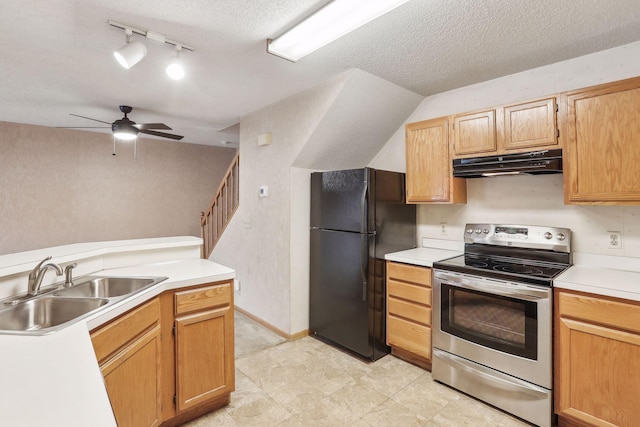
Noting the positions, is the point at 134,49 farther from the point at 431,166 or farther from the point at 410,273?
the point at 410,273

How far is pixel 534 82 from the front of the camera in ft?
8.57

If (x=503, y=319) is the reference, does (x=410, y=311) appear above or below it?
below

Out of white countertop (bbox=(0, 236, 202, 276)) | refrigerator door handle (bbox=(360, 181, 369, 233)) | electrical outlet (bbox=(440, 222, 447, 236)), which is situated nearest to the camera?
white countertop (bbox=(0, 236, 202, 276))

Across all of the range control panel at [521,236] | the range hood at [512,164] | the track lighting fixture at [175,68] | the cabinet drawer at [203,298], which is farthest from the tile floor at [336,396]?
the track lighting fixture at [175,68]

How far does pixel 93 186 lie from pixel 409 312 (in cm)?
512

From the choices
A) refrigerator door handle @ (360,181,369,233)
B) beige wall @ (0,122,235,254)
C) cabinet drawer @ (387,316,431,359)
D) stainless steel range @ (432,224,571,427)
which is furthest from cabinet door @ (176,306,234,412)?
beige wall @ (0,122,235,254)

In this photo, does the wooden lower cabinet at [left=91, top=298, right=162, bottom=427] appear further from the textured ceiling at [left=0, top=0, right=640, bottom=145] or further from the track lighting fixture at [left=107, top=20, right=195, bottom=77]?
the textured ceiling at [left=0, top=0, right=640, bottom=145]

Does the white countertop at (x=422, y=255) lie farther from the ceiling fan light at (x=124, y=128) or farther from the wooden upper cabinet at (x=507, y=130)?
the ceiling fan light at (x=124, y=128)

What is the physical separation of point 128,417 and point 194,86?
2637 mm

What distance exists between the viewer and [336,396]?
235 centimetres

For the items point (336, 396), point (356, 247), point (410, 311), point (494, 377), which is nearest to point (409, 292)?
point (410, 311)

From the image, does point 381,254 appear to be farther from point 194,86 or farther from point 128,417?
point 194,86

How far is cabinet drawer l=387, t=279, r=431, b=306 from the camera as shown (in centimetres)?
264

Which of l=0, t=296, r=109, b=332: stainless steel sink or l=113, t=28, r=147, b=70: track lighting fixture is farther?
l=113, t=28, r=147, b=70: track lighting fixture
